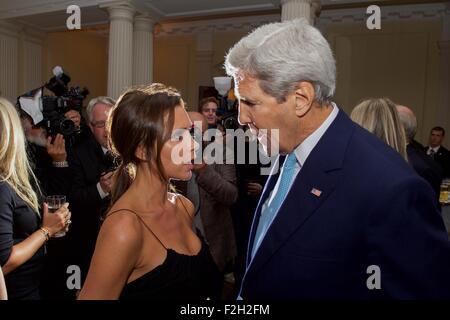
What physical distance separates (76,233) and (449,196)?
3.14m

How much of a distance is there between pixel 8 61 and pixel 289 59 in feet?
36.1

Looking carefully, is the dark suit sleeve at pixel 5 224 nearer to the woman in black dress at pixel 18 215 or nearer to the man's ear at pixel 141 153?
the woman in black dress at pixel 18 215

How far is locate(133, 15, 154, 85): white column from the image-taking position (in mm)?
8883

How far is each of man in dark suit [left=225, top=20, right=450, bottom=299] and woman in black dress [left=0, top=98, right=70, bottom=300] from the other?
106 cm

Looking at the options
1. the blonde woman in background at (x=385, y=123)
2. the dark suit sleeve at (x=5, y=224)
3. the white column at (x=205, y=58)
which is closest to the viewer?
the dark suit sleeve at (x=5, y=224)

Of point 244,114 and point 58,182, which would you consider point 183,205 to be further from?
point 58,182

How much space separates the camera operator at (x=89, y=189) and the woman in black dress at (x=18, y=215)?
0.59m

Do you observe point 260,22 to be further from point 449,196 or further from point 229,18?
point 449,196

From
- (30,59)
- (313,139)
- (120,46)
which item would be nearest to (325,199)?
(313,139)

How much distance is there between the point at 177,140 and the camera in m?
1.43

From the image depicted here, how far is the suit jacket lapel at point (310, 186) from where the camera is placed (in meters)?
1.06

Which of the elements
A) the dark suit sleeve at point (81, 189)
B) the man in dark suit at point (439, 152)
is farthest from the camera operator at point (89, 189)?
the man in dark suit at point (439, 152)

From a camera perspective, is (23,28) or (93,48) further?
(93,48)
